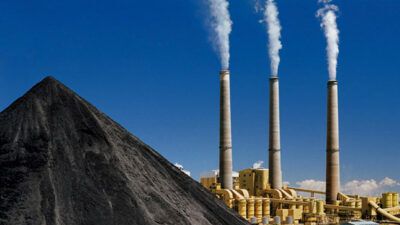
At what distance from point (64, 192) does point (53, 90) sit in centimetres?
505

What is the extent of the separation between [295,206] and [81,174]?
35.0 metres

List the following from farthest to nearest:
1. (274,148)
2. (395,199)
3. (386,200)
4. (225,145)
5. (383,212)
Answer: (274,148)
(225,145)
(395,199)
(386,200)
(383,212)

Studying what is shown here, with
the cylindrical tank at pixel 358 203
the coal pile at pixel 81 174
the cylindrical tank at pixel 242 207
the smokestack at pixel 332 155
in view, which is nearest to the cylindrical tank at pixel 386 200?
the cylindrical tank at pixel 358 203

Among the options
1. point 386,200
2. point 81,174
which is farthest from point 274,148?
point 81,174

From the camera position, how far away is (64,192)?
15914 millimetres

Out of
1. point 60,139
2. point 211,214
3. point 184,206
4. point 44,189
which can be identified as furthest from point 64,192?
point 211,214

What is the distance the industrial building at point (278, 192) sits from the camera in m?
45.3

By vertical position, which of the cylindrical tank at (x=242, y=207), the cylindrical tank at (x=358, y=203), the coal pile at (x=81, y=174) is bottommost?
the coal pile at (x=81, y=174)

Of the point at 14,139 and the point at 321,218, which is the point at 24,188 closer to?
the point at 14,139

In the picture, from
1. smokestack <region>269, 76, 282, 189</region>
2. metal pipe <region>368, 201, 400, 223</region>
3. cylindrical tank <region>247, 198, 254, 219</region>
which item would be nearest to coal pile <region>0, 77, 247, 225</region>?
cylindrical tank <region>247, 198, 254, 219</region>

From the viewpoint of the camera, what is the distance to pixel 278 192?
51.9 m

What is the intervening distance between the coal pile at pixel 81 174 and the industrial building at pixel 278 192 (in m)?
24.1

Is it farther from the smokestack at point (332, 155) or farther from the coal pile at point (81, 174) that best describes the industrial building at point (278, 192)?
the coal pile at point (81, 174)

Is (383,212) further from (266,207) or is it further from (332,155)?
(266,207)
